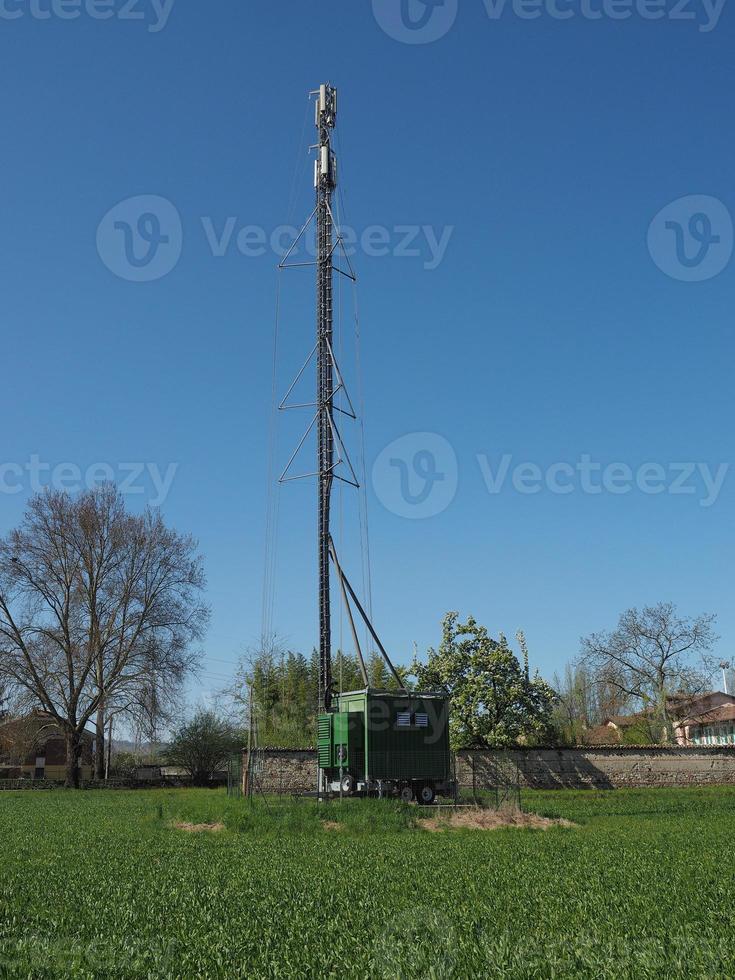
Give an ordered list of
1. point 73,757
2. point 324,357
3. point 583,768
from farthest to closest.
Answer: point 73,757, point 583,768, point 324,357

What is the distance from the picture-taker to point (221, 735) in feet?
Result: 187

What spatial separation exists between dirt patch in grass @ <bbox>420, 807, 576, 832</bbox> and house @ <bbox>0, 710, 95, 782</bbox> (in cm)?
3396

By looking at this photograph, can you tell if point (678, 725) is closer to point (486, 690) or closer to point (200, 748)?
point (486, 690)

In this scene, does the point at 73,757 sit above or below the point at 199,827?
above

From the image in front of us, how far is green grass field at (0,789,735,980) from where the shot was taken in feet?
26.9

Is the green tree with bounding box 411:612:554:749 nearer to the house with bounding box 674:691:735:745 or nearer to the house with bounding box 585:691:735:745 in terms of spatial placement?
the house with bounding box 585:691:735:745

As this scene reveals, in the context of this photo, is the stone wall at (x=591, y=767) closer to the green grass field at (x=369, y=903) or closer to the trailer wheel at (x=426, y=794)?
the trailer wheel at (x=426, y=794)

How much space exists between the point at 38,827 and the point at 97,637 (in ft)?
90.9

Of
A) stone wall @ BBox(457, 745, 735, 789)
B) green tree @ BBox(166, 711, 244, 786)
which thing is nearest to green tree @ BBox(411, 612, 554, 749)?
stone wall @ BBox(457, 745, 735, 789)

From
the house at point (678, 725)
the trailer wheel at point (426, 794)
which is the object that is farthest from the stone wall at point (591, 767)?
the trailer wheel at point (426, 794)

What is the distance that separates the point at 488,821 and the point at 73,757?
3548cm

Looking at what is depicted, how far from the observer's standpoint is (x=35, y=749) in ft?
200

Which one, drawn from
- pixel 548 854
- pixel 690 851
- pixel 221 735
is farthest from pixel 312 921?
pixel 221 735

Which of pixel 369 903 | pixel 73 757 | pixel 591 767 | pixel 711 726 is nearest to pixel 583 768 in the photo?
pixel 591 767
